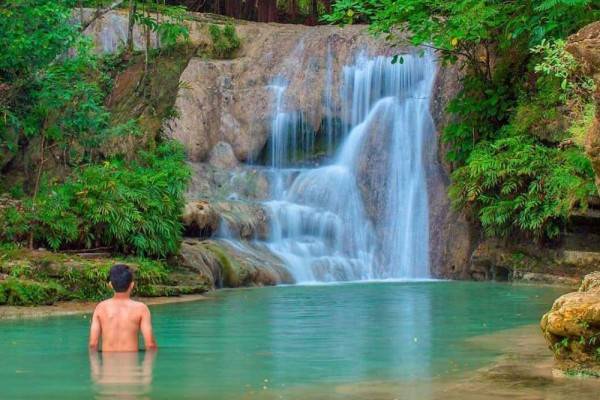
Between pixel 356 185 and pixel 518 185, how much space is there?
471 cm

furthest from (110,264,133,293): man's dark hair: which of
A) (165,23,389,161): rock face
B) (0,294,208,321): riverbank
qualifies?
(165,23,389,161): rock face

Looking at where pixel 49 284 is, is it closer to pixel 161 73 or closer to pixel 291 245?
pixel 161 73

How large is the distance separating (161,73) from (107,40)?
817 cm

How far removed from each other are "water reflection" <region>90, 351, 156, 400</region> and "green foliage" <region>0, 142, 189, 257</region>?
24.2ft

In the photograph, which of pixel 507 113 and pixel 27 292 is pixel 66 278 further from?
pixel 507 113

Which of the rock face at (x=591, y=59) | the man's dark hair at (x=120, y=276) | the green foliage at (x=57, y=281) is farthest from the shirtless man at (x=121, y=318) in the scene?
the green foliage at (x=57, y=281)

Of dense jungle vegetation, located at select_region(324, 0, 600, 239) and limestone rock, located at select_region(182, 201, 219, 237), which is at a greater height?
dense jungle vegetation, located at select_region(324, 0, 600, 239)

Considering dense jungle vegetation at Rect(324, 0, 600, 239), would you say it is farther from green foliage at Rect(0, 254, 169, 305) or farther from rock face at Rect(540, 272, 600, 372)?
rock face at Rect(540, 272, 600, 372)

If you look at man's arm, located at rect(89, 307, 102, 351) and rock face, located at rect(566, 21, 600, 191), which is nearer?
rock face, located at rect(566, 21, 600, 191)

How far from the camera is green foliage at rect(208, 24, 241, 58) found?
2855cm

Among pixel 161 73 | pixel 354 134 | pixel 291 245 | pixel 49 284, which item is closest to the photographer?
pixel 49 284

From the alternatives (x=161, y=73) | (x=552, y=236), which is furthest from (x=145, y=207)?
(x=552, y=236)

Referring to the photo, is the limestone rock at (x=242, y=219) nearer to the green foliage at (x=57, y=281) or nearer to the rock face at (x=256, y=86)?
the rock face at (x=256, y=86)

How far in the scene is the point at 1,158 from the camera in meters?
18.3
